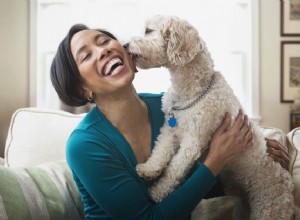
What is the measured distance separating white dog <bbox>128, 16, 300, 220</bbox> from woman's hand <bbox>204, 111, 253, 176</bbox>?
1.3 inches

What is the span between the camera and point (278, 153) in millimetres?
1547

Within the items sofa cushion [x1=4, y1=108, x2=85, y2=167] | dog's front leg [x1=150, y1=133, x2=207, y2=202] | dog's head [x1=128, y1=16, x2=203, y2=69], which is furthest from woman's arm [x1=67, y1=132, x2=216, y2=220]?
sofa cushion [x1=4, y1=108, x2=85, y2=167]

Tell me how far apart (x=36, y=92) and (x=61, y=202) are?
87.9 inches

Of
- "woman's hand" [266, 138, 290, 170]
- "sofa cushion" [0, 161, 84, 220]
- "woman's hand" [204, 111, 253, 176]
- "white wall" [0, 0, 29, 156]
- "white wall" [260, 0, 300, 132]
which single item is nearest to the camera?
"sofa cushion" [0, 161, 84, 220]

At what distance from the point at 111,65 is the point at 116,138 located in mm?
262

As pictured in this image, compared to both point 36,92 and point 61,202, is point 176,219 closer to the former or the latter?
point 61,202

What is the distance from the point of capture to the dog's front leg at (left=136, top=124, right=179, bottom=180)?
133 cm

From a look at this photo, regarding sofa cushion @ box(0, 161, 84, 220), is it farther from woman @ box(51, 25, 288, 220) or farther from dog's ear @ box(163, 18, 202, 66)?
dog's ear @ box(163, 18, 202, 66)

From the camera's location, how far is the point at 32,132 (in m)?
1.93

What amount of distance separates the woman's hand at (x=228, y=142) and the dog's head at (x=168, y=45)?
287mm

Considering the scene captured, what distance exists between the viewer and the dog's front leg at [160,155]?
1333 mm

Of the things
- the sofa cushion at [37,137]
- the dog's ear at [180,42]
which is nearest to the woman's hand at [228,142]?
the dog's ear at [180,42]

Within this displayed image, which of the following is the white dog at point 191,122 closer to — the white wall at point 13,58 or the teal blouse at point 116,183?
the teal blouse at point 116,183

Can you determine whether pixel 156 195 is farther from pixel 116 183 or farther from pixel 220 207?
pixel 220 207
